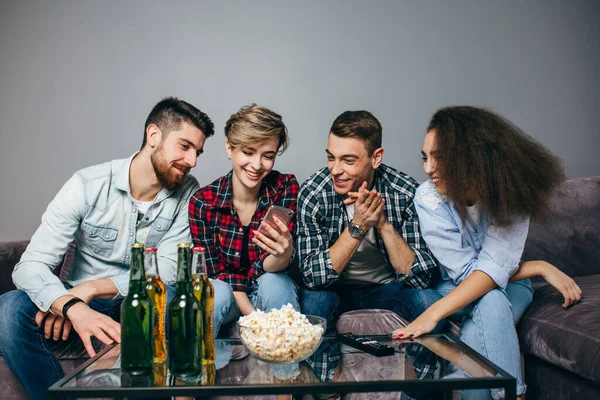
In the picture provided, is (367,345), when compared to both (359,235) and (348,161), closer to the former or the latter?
(359,235)

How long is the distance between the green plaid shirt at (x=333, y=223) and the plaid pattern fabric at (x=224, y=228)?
0.07 metres

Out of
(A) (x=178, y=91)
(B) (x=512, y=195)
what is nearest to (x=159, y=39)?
(A) (x=178, y=91)

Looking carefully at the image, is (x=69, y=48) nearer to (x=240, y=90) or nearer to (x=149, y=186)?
(x=240, y=90)

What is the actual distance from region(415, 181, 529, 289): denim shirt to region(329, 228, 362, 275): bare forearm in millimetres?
245

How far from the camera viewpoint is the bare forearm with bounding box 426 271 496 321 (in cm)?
165

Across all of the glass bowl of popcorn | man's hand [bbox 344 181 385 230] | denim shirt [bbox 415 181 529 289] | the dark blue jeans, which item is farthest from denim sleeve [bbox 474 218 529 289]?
the glass bowl of popcorn

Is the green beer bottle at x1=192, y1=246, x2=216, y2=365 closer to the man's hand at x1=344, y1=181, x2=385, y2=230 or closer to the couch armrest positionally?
the man's hand at x1=344, y1=181, x2=385, y2=230

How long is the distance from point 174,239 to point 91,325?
520 millimetres

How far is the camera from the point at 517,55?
2809 millimetres

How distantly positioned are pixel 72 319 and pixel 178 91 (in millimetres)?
1295

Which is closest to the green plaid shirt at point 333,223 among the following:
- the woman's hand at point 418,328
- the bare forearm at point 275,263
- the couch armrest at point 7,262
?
the bare forearm at point 275,263

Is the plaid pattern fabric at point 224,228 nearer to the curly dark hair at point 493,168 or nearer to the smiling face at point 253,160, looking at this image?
the smiling face at point 253,160

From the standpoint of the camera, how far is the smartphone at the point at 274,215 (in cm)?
178

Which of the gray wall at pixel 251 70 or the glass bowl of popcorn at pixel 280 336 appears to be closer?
the glass bowl of popcorn at pixel 280 336
